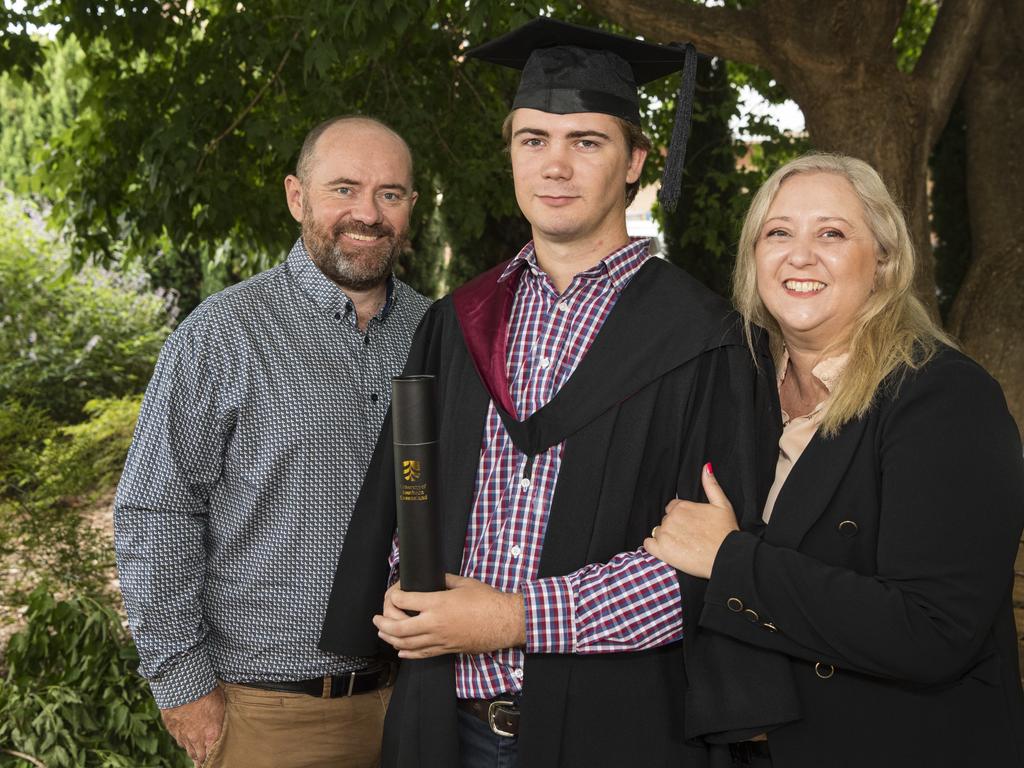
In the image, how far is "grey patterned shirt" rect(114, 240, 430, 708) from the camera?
2.39 meters

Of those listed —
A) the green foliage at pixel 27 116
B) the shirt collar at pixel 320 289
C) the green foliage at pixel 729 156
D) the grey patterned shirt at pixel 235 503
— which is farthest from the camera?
the green foliage at pixel 27 116

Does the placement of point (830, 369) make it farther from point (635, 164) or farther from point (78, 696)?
point (78, 696)

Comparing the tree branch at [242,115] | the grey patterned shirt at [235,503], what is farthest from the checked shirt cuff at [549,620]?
the tree branch at [242,115]

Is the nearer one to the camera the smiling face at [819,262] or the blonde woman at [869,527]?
the blonde woman at [869,527]

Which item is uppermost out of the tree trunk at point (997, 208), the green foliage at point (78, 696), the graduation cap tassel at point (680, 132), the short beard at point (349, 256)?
the tree trunk at point (997, 208)

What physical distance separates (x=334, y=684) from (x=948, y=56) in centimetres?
361

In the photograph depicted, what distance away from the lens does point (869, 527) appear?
6.06 ft

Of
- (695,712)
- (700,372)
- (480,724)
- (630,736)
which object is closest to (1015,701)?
(695,712)

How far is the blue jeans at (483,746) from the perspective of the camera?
2.01 m

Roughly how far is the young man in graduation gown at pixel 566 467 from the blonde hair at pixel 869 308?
0.14 m

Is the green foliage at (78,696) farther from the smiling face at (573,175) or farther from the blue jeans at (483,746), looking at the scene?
the smiling face at (573,175)

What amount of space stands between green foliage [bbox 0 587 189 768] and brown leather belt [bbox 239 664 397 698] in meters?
1.69

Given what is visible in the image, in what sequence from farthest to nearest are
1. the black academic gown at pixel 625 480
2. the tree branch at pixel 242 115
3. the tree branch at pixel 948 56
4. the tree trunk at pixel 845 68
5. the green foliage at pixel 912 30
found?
the green foliage at pixel 912 30 < the tree branch at pixel 242 115 < the tree branch at pixel 948 56 < the tree trunk at pixel 845 68 < the black academic gown at pixel 625 480

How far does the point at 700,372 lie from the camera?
2.05 m
